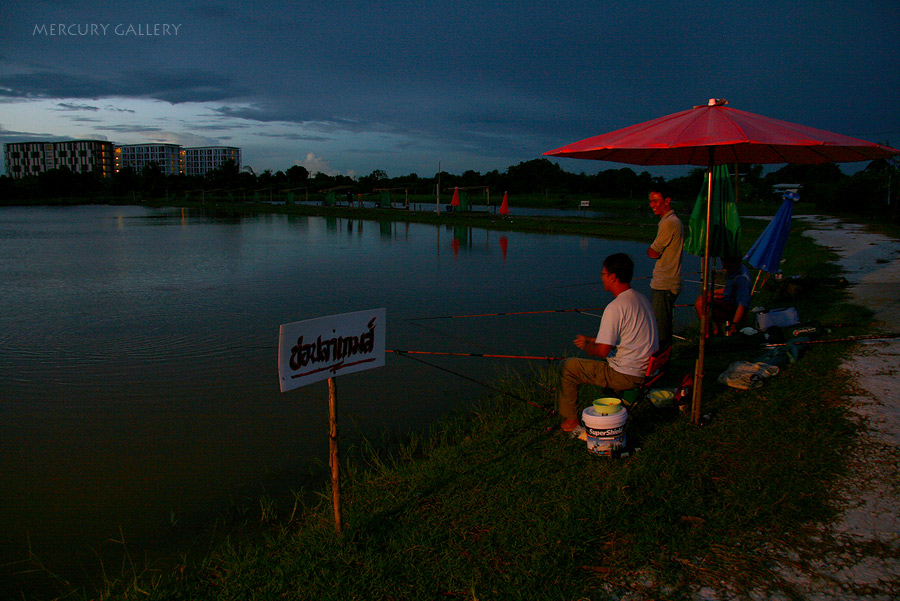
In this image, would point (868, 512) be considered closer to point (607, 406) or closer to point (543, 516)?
point (607, 406)

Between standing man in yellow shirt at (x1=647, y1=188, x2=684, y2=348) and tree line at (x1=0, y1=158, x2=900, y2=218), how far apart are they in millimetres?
36835

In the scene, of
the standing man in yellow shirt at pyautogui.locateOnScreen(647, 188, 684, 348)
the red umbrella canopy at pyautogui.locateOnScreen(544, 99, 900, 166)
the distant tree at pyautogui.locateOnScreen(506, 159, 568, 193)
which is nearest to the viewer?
the red umbrella canopy at pyautogui.locateOnScreen(544, 99, 900, 166)

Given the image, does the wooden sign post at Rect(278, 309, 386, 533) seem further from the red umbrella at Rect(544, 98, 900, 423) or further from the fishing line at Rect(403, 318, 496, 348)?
the fishing line at Rect(403, 318, 496, 348)

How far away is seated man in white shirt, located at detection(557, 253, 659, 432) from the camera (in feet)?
12.8

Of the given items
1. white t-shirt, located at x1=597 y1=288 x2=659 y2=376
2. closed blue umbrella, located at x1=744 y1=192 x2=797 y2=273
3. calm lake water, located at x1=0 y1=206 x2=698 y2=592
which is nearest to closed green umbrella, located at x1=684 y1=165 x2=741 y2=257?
closed blue umbrella, located at x1=744 y1=192 x2=797 y2=273

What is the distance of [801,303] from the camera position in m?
8.98

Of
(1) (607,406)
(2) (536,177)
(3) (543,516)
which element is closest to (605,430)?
(1) (607,406)

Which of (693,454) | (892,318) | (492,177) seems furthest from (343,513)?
(492,177)

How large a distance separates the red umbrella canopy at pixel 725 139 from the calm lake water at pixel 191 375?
289 cm

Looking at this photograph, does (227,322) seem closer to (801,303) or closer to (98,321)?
(98,321)

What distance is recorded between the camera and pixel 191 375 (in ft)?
22.0

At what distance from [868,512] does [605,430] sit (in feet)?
4.61

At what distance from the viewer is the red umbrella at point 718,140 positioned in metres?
3.66

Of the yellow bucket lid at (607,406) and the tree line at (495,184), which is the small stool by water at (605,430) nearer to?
the yellow bucket lid at (607,406)
